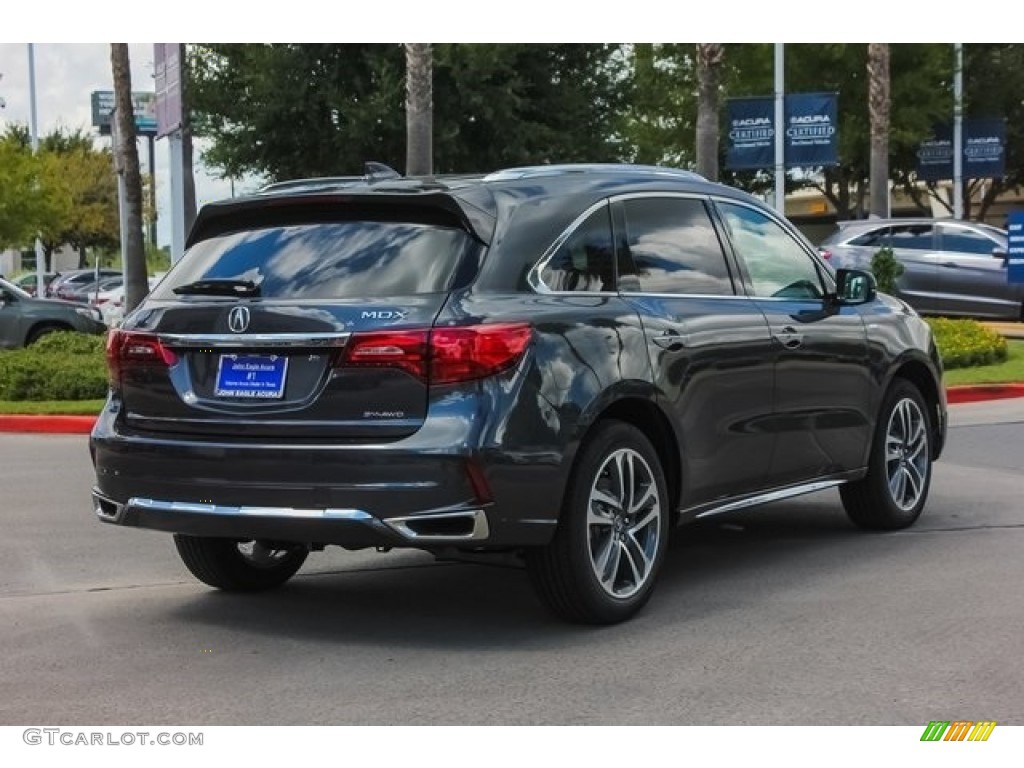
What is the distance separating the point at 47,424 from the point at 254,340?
29.3 ft

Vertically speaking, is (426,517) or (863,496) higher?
(426,517)

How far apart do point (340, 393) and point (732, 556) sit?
2.73 metres

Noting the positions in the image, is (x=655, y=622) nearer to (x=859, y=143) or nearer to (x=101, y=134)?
(x=859, y=143)

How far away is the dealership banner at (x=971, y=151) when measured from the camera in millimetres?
40188

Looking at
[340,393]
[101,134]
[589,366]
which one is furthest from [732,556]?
[101,134]

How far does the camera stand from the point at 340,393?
17.5 feet

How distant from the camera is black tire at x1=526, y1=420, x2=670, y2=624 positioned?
5.55m

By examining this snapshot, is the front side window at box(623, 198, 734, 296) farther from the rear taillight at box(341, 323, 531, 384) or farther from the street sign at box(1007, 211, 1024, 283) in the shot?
the street sign at box(1007, 211, 1024, 283)

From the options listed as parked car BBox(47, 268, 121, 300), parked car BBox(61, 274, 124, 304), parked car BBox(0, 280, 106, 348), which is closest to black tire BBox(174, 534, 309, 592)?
parked car BBox(0, 280, 106, 348)

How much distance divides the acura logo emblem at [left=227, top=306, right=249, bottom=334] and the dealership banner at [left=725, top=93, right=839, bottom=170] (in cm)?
2541

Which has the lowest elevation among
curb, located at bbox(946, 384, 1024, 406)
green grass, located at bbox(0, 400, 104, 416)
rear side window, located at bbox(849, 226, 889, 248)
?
curb, located at bbox(946, 384, 1024, 406)

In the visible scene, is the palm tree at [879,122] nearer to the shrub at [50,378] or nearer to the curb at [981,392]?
the curb at [981,392]
